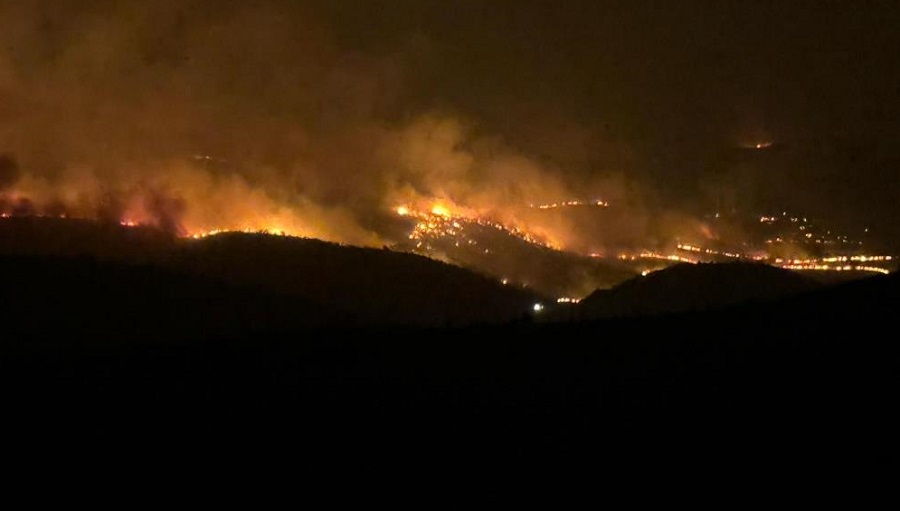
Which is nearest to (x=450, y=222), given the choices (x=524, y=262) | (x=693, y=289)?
(x=524, y=262)

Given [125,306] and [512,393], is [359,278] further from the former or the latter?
[512,393]

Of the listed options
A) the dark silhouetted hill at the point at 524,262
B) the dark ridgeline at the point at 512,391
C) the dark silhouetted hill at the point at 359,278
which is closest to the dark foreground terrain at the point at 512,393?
the dark ridgeline at the point at 512,391

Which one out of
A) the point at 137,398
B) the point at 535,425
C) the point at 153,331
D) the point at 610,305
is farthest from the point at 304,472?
the point at 610,305

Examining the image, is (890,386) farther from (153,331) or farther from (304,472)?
(153,331)

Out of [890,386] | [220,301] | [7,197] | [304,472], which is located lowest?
[304,472]

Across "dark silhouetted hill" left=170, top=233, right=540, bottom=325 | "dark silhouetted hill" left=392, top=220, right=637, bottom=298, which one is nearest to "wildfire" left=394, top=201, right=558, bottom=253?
"dark silhouetted hill" left=392, top=220, right=637, bottom=298

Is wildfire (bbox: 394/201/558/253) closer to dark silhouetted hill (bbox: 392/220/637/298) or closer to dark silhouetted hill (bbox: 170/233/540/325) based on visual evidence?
dark silhouetted hill (bbox: 392/220/637/298)

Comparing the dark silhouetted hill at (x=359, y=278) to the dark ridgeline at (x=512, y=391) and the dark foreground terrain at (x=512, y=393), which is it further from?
the dark foreground terrain at (x=512, y=393)
